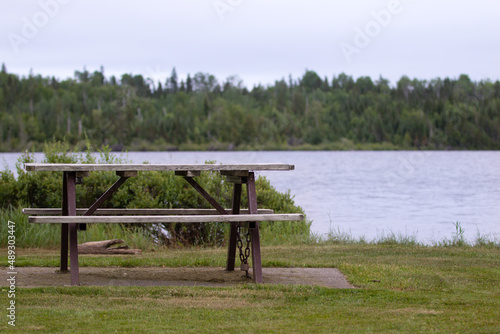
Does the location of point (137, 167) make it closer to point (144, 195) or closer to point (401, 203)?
point (144, 195)

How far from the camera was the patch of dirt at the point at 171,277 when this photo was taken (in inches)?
293

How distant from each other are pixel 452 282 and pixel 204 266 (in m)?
3.16

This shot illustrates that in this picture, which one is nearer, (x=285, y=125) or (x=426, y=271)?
(x=426, y=271)

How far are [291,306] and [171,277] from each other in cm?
199

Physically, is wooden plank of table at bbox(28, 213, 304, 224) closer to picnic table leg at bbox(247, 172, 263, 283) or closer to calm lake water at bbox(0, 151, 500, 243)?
picnic table leg at bbox(247, 172, 263, 283)

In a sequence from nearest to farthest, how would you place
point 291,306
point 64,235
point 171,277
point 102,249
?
point 291,306, point 171,277, point 64,235, point 102,249

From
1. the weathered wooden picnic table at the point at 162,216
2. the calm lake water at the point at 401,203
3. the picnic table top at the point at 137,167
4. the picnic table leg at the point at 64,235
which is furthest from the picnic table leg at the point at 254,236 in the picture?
the calm lake water at the point at 401,203

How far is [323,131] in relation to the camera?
407 ft

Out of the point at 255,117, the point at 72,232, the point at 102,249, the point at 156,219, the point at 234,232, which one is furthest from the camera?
the point at 255,117

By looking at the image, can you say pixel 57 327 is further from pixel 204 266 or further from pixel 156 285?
pixel 204 266

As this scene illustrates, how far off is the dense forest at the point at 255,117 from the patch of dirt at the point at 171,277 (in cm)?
9363

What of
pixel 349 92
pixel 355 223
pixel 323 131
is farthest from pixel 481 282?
pixel 349 92

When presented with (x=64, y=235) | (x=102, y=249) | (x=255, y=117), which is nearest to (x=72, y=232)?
(x=64, y=235)

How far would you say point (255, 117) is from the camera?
127750mm
